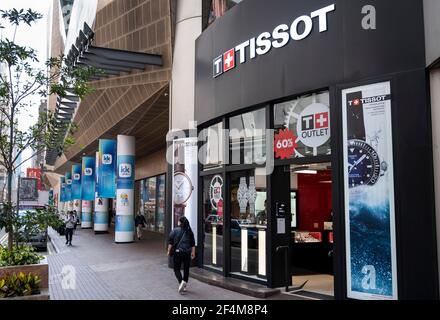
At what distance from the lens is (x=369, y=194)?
23.3ft

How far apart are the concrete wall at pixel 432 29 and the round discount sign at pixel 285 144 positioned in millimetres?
3127

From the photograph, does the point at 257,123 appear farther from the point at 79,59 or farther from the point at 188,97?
the point at 79,59

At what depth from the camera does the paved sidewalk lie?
9258 millimetres

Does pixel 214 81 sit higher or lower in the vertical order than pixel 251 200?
higher

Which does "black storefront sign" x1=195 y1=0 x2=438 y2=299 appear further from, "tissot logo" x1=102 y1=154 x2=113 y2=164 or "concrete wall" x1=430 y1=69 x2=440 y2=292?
"tissot logo" x1=102 y1=154 x2=113 y2=164

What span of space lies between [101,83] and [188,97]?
7.15 meters

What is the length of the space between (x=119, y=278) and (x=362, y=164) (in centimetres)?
718

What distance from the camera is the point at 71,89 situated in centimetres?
853

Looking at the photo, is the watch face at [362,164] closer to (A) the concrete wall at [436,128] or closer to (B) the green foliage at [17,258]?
(A) the concrete wall at [436,128]

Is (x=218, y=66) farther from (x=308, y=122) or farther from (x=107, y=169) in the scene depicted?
(x=107, y=169)

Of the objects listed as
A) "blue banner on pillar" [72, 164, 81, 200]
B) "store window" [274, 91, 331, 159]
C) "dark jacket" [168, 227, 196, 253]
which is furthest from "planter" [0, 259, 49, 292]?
"blue banner on pillar" [72, 164, 81, 200]

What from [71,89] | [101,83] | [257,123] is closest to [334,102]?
[257,123]

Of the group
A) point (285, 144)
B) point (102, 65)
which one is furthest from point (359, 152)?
point (102, 65)

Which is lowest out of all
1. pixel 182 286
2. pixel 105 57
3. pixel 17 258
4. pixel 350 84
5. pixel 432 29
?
pixel 182 286
